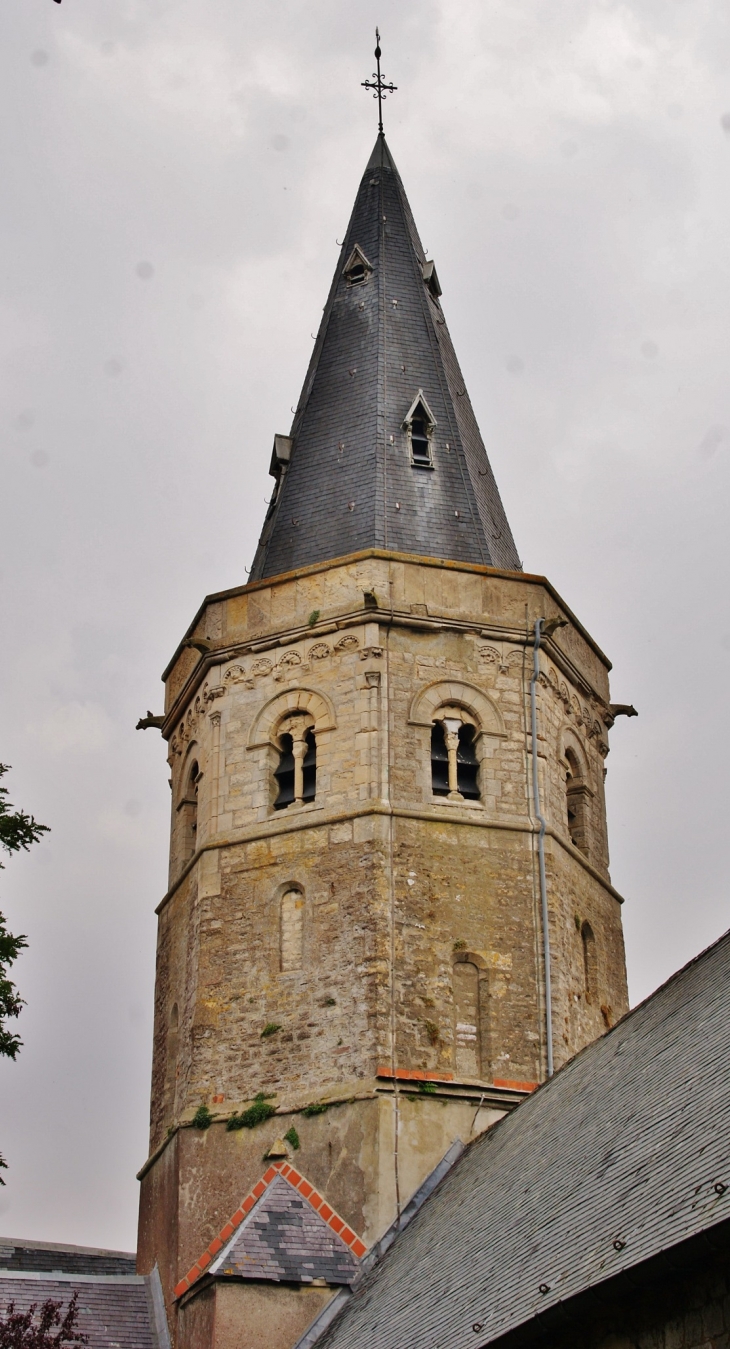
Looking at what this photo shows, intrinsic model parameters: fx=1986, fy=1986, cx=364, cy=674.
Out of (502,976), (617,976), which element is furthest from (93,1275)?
(617,976)

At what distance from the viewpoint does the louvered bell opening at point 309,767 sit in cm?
2230

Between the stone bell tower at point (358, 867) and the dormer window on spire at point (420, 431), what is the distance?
0.04 meters

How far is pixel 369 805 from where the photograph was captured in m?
21.5

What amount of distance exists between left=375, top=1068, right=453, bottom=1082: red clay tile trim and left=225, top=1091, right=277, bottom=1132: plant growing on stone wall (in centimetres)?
124

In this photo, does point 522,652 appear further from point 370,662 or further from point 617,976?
point 617,976

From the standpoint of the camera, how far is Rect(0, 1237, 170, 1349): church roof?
19.9 m

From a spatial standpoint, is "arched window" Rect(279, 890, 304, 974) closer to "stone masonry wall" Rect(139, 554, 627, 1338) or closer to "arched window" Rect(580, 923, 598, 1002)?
"stone masonry wall" Rect(139, 554, 627, 1338)

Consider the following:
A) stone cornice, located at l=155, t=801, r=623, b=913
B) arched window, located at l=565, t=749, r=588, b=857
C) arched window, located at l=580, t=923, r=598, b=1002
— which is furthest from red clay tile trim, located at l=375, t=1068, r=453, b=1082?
arched window, located at l=565, t=749, r=588, b=857

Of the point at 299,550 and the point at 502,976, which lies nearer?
the point at 502,976

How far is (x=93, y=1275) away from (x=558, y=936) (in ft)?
20.1

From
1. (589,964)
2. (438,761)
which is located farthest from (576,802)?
(438,761)

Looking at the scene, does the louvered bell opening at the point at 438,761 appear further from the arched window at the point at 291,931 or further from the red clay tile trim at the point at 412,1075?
the red clay tile trim at the point at 412,1075

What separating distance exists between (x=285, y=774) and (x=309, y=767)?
38cm

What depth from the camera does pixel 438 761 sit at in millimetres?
22344
